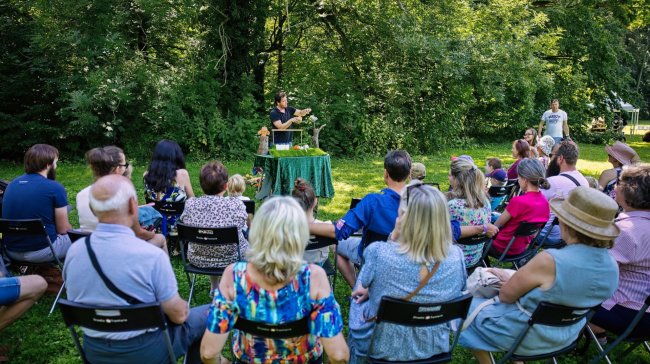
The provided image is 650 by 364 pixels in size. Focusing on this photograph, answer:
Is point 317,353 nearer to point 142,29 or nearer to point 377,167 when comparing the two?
point 377,167

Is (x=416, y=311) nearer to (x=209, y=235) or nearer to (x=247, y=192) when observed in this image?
(x=209, y=235)

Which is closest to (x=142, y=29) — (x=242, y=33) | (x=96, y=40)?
(x=96, y=40)

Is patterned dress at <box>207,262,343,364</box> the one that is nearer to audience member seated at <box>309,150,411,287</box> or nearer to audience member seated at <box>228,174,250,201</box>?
audience member seated at <box>309,150,411,287</box>

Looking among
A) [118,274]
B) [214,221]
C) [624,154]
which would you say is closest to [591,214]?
[118,274]

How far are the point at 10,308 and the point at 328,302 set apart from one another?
7.87ft

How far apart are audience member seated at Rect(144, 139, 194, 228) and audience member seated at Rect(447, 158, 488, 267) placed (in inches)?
114

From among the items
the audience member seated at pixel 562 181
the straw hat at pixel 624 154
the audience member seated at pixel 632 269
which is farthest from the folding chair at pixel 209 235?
the straw hat at pixel 624 154

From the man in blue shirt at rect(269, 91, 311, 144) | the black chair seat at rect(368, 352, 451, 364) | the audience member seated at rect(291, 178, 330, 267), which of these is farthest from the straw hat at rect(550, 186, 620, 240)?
the man in blue shirt at rect(269, 91, 311, 144)

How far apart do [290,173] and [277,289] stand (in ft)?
18.1

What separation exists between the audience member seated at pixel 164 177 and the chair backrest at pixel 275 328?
3.12 meters

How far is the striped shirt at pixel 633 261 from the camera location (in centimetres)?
311

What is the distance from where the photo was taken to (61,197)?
13.6 ft

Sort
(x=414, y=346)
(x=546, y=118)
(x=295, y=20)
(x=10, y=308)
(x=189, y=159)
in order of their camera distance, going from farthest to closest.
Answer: (x=295, y=20)
(x=189, y=159)
(x=546, y=118)
(x=10, y=308)
(x=414, y=346)

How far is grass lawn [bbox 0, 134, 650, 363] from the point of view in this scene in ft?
11.8
